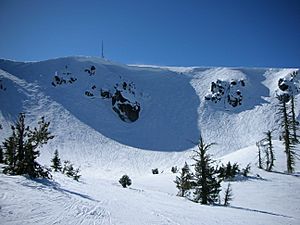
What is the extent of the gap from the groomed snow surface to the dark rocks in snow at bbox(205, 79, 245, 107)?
91.6 inches

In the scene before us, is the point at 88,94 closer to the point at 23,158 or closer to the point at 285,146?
the point at 285,146

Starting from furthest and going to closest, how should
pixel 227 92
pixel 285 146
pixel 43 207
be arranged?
1. pixel 227 92
2. pixel 285 146
3. pixel 43 207

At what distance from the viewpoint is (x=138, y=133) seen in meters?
70.1

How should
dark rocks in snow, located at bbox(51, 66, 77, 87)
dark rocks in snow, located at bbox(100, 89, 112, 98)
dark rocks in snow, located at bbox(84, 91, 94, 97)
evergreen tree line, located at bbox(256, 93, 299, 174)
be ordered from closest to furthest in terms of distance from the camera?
evergreen tree line, located at bbox(256, 93, 299, 174) < dark rocks in snow, located at bbox(84, 91, 94, 97) < dark rocks in snow, located at bbox(51, 66, 77, 87) < dark rocks in snow, located at bbox(100, 89, 112, 98)

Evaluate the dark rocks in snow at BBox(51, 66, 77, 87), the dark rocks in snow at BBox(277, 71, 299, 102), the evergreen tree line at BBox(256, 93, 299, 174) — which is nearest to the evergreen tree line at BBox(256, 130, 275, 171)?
the evergreen tree line at BBox(256, 93, 299, 174)

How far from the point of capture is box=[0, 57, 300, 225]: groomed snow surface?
9.38 metres

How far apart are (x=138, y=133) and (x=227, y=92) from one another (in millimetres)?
35355

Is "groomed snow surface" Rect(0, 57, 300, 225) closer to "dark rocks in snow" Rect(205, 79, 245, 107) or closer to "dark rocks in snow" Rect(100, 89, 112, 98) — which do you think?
"dark rocks in snow" Rect(205, 79, 245, 107)

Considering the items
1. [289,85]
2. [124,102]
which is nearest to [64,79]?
[124,102]

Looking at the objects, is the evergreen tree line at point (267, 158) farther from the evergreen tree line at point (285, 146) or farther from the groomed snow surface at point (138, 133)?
the groomed snow surface at point (138, 133)

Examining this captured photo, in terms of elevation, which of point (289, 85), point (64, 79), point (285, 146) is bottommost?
point (285, 146)

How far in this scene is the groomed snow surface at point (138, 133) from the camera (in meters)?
9.38

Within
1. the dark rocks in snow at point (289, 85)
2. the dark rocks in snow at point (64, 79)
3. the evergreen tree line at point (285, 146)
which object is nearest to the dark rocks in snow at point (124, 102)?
the dark rocks in snow at point (64, 79)

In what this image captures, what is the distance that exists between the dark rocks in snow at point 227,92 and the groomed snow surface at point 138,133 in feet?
7.63
